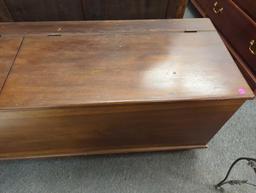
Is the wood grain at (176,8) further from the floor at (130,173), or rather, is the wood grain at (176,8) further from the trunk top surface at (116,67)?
the floor at (130,173)

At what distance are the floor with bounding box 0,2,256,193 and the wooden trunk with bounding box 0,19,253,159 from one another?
0.31ft

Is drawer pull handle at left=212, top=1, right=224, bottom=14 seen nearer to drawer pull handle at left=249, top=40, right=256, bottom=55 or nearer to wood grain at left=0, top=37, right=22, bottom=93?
drawer pull handle at left=249, top=40, right=256, bottom=55

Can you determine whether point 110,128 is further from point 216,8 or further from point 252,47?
point 216,8

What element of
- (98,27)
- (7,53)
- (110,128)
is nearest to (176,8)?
(98,27)

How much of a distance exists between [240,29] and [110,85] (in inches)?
46.3

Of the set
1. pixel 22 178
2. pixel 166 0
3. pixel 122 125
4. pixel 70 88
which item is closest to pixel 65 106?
pixel 70 88

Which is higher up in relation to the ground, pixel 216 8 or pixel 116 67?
pixel 216 8

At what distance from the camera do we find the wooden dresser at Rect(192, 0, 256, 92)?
1.32 meters

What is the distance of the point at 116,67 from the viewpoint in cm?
81

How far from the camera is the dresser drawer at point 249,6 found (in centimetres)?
128

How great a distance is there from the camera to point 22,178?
1.03m

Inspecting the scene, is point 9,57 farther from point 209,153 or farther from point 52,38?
point 209,153

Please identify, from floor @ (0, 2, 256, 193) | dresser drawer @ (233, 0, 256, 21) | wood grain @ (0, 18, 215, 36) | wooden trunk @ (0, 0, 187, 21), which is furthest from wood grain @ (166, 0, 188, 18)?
floor @ (0, 2, 256, 193)

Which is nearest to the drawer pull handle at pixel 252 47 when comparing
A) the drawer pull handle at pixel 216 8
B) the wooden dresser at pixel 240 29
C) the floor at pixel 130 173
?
the wooden dresser at pixel 240 29
